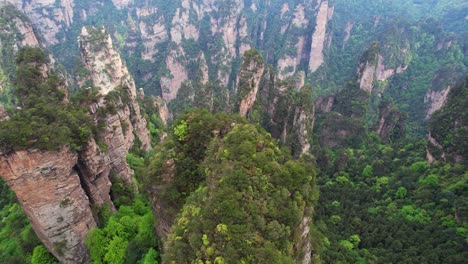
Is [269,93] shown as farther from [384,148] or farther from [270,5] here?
[270,5]

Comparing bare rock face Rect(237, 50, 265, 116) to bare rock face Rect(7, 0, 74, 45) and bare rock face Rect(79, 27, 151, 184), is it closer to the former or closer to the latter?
bare rock face Rect(79, 27, 151, 184)

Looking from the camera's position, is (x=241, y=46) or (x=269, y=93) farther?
(x=241, y=46)

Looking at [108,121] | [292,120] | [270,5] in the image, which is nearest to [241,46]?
[270,5]

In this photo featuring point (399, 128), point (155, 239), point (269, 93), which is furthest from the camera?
point (399, 128)

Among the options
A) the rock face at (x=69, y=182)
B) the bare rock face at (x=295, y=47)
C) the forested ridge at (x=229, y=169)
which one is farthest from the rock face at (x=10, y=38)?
the bare rock face at (x=295, y=47)

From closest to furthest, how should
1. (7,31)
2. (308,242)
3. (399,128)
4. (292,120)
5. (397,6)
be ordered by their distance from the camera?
(308,242), (292,120), (399,128), (7,31), (397,6)

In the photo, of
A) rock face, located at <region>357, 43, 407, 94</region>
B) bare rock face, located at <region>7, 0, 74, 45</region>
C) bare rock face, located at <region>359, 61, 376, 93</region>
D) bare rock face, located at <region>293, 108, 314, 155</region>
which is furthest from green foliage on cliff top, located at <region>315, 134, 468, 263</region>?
bare rock face, located at <region>7, 0, 74, 45</region>

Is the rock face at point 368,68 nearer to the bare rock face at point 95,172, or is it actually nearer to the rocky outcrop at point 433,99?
the rocky outcrop at point 433,99

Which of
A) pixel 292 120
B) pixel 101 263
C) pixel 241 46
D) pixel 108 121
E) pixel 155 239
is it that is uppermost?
pixel 108 121
